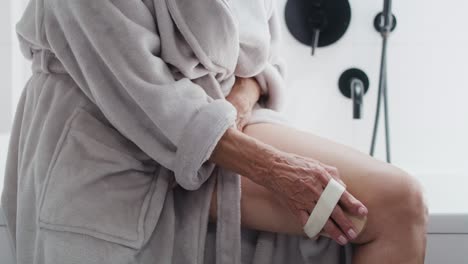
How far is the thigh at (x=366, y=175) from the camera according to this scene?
2.32 ft

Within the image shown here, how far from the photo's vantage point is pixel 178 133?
28.2 inches

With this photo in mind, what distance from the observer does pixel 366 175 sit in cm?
73

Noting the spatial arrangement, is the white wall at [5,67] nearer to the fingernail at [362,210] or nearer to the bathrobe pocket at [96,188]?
the bathrobe pocket at [96,188]

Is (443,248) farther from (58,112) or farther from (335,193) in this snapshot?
(58,112)

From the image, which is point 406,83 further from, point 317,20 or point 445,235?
point 445,235

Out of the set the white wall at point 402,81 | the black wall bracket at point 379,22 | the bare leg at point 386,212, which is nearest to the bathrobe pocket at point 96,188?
the bare leg at point 386,212

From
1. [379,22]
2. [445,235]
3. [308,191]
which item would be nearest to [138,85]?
[308,191]

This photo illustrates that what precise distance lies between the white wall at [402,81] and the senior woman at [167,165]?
0.64 metres

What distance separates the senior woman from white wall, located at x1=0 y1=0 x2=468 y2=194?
0.64 m

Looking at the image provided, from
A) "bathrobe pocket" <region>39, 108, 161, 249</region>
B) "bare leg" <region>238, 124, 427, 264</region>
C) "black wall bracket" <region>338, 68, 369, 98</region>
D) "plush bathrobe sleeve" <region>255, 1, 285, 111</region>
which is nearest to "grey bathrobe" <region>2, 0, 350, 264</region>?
"bathrobe pocket" <region>39, 108, 161, 249</region>

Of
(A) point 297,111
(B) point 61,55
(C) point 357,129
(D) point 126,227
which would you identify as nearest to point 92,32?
(B) point 61,55

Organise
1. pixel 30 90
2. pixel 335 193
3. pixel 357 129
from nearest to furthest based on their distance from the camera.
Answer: pixel 335 193, pixel 30 90, pixel 357 129

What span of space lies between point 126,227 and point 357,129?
96 cm

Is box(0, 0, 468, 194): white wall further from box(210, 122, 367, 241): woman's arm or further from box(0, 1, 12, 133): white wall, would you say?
box(210, 122, 367, 241): woman's arm
